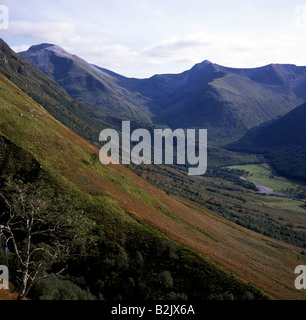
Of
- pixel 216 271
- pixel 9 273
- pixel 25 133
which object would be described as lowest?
pixel 216 271

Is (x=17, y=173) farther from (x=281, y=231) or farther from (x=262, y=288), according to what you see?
(x=281, y=231)

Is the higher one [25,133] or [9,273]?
[25,133]

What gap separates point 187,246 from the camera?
55.4 metres

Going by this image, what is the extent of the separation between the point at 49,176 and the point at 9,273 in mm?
24713

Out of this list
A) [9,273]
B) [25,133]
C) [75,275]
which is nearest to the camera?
A: [9,273]

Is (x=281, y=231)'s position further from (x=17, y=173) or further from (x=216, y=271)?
(x=17, y=173)

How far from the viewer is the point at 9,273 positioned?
38.0 meters

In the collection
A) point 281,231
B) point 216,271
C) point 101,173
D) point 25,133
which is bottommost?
point 281,231

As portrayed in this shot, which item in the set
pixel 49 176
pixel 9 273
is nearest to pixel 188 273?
pixel 9 273

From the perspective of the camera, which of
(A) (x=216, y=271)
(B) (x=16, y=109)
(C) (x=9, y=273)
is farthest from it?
(B) (x=16, y=109)

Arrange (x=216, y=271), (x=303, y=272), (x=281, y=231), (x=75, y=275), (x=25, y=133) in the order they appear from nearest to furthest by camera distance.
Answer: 1. (x=75, y=275)
2. (x=216, y=271)
3. (x=25, y=133)
4. (x=303, y=272)
5. (x=281, y=231)

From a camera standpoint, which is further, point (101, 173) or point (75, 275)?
point (101, 173)

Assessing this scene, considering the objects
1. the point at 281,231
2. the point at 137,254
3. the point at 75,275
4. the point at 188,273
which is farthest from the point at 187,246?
the point at 281,231

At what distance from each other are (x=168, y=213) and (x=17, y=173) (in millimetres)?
47131
